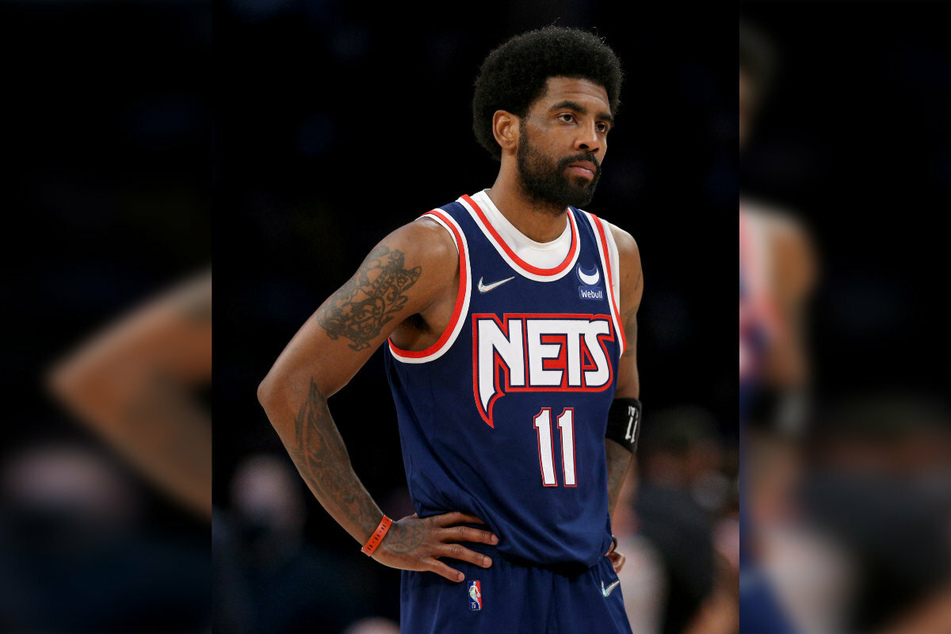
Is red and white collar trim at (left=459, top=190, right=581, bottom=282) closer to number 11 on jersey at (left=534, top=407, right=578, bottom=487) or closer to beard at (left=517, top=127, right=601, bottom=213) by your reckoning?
beard at (left=517, top=127, right=601, bottom=213)

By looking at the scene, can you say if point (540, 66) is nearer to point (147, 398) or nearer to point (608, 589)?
point (608, 589)

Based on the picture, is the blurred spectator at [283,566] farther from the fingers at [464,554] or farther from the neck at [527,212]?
the neck at [527,212]

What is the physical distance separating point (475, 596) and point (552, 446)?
39 centimetres

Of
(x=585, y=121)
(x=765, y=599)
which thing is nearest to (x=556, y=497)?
(x=585, y=121)

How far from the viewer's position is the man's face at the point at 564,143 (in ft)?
7.48

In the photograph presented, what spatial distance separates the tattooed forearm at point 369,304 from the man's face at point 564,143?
1.46ft

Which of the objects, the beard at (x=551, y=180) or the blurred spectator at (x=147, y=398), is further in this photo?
the beard at (x=551, y=180)

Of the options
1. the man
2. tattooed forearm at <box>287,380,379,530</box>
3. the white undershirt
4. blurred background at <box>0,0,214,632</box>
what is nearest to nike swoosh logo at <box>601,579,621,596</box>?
the man

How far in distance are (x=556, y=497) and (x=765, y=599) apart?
3.98 ft

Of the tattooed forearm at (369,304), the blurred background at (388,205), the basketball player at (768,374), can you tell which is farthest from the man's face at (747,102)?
the blurred background at (388,205)

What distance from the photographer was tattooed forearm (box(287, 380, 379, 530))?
6.88 feet

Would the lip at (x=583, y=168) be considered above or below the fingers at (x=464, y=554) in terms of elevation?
above

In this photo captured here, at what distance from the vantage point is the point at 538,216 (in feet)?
7.68

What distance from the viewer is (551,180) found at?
229 cm
